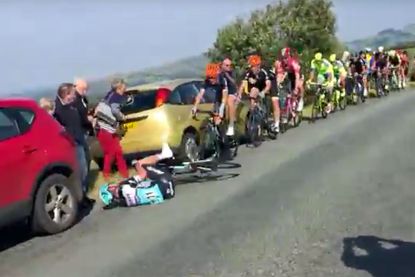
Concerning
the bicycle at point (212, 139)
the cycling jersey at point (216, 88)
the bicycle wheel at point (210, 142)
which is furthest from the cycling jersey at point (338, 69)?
the bicycle wheel at point (210, 142)

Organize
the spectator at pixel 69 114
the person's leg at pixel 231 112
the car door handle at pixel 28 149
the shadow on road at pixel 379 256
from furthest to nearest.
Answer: the person's leg at pixel 231 112 < the spectator at pixel 69 114 < the car door handle at pixel 28 149 < the shadow on road at pixel 379 256

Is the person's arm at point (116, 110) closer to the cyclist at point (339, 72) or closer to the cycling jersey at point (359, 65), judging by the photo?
the cyclist at point (339, 72)

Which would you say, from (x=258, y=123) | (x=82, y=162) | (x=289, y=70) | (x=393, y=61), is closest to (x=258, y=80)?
(x=258, y=123)

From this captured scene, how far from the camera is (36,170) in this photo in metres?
8.37

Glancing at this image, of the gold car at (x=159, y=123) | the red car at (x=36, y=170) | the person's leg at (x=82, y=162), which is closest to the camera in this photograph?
the red car at (x=36, y=170)

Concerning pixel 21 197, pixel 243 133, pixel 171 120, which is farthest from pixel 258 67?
pixel 21 197

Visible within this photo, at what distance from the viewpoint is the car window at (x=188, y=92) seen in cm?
1419

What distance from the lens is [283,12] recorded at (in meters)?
40.6

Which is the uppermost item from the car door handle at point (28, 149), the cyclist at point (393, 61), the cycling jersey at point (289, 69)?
the car door handle at point (28, 149)

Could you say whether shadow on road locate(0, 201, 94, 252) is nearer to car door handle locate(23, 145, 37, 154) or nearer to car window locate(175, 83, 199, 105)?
car door handle locate(23, 145, 37, 154)

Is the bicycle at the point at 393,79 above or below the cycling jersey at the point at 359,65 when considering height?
below

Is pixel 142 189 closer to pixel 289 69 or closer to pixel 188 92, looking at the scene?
pixel 188 92

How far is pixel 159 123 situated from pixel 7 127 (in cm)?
479

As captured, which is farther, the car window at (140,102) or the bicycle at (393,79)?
the bicycle at (393,79)
